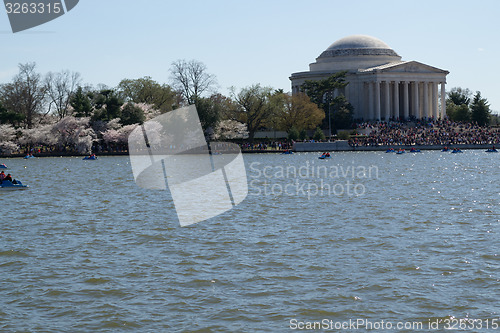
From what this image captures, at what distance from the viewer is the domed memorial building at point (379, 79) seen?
454 feet

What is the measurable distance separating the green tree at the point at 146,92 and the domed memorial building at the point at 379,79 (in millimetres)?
29873

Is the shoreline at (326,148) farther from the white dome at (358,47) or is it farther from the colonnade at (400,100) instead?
the white dome at (358,47)

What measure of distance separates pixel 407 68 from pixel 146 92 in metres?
49.8

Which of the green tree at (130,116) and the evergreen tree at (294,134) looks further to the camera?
the evergreen tree at (294,134)

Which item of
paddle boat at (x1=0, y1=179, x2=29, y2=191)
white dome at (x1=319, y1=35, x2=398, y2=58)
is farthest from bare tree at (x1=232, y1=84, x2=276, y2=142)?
paddle boat at (x1=0, y1=179, x2=29, y2=191)

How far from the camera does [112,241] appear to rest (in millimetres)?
26453

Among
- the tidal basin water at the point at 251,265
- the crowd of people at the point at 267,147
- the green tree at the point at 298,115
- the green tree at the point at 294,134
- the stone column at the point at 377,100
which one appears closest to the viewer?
the tidal basin water at the point at 251,265

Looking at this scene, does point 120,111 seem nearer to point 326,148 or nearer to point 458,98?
point 326,148

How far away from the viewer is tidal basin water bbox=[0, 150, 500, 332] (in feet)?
54.9

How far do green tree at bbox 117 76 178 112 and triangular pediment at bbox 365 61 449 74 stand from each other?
38566 mm

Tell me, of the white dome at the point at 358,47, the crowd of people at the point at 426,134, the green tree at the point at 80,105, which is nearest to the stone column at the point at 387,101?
the white dome at the point at 358,47

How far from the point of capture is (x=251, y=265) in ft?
71.1

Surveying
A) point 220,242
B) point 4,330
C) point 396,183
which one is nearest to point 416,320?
point 4,330

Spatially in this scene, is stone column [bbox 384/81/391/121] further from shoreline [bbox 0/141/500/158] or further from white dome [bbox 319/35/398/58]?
shoreline [bbox 0/141/500/158]
